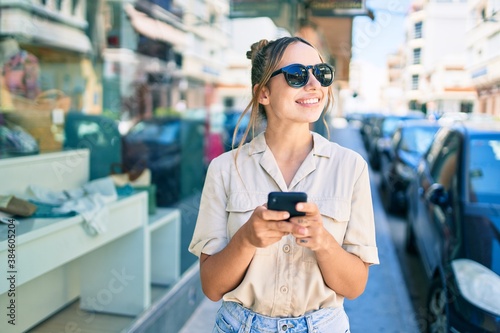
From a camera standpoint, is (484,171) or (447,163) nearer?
(484,171)

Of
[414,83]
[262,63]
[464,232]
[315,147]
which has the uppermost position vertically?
[414,83]

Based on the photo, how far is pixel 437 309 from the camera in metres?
3.56

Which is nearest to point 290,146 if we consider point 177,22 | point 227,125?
point 177,22

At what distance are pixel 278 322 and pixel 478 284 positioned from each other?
6.37 ft

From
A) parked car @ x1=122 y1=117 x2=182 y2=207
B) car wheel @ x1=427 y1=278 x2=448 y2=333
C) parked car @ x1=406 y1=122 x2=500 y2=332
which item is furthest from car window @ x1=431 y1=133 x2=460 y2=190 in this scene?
parked car @ x1=122 y1=117 x2=182 y2=207

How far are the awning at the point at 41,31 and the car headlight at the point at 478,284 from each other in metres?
3.79

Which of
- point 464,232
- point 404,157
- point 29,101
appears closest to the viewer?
point 464,232

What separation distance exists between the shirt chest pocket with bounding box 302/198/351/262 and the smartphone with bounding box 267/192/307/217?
0.85 feet

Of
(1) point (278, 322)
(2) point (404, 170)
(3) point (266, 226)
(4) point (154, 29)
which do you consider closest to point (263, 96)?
(3) point (266, 226)

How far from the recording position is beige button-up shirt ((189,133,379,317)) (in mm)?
1527

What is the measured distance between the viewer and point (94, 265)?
357 centimetres

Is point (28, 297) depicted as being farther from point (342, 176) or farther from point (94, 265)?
point (342, 176)

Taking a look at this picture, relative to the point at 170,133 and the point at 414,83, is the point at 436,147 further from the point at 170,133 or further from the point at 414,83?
the point at 414,83

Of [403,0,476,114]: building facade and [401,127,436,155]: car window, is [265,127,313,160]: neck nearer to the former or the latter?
[403,0,476,114]: building facade
